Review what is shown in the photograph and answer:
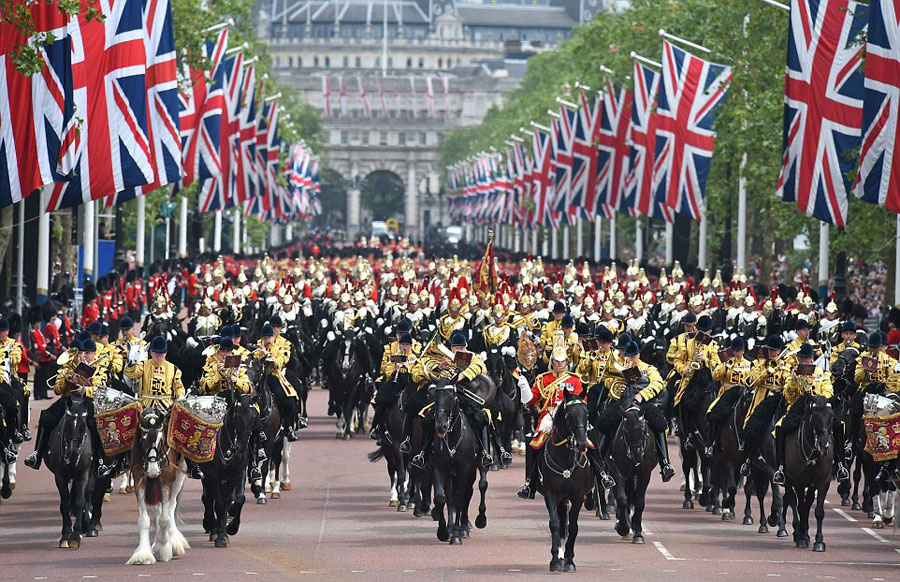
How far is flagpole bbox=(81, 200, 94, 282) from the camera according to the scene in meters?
49.4

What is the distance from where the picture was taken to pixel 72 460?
1959cm

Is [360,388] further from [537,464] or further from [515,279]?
[515,279]

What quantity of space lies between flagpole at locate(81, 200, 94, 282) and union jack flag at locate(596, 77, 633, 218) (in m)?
15.5

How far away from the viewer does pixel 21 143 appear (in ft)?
A: 86.0

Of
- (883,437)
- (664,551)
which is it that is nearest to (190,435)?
(664,551)

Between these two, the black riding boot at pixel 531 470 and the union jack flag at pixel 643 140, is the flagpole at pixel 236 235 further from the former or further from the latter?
the black riding boot at pixel 531 470

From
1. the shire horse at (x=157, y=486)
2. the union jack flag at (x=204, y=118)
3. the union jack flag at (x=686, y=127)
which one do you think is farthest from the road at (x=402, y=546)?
the union jack flag at (x=204, y=118)

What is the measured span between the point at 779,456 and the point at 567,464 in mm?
3044

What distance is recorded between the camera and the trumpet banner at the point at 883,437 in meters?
20.8

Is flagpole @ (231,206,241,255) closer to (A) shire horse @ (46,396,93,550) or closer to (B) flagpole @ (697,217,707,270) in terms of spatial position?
(B) flagpole @ (697,217,707,270)

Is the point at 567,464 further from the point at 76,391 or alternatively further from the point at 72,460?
the point at 76,391

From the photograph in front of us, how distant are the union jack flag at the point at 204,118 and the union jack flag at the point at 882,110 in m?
23.5

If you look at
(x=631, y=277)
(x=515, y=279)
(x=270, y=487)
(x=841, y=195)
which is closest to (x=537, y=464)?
(x=270, y=487)

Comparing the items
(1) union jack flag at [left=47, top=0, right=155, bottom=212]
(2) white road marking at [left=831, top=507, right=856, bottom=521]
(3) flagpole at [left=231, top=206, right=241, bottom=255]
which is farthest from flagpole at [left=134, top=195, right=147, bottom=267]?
(2) white road marking at [left=831, top=507, right=856, bottom=521]
